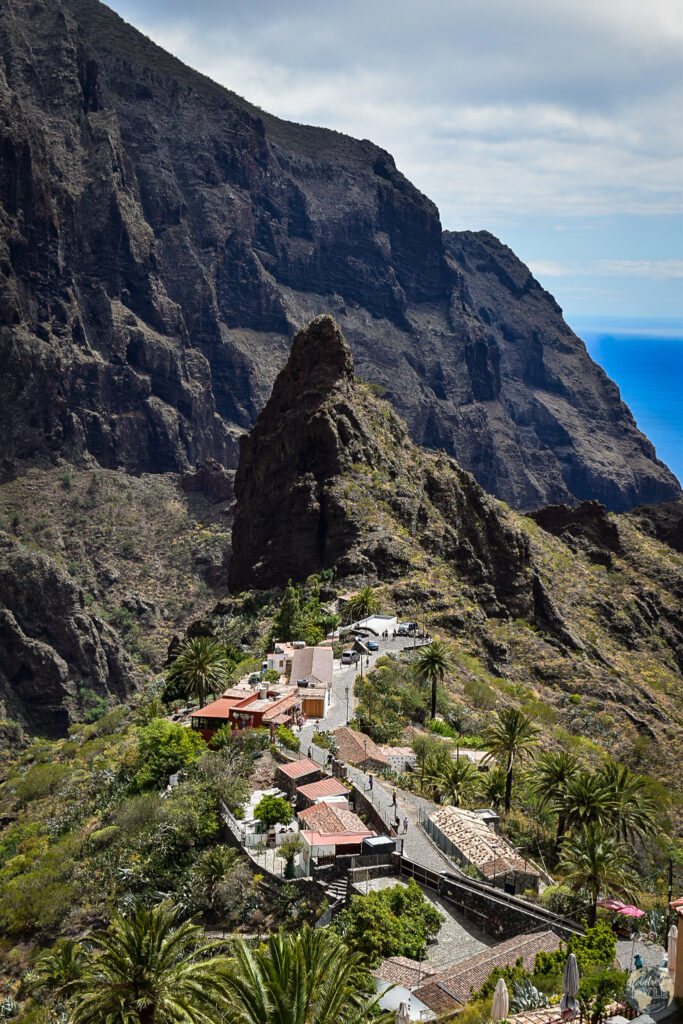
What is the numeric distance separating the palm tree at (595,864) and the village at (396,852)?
1655 mm

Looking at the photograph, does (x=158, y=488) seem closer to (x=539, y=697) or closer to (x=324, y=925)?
(x=539, y=697)

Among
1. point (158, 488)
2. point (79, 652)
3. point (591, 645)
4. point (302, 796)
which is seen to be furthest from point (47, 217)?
point (302, 796)

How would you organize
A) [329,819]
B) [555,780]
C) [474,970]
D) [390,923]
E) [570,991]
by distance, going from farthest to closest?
1. [555,780]
2. [329,819]
3. [390,923]
4. [474,970]
5. [570,991]

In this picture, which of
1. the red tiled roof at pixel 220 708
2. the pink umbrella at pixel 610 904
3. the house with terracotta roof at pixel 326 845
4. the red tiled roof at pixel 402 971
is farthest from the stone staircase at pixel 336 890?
the red tiled roof at pixel 220 708

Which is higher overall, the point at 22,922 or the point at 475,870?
the point at 475,870

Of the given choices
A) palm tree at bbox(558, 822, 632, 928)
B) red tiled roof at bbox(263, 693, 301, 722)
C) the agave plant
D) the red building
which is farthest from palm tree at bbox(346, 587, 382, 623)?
the agave plant

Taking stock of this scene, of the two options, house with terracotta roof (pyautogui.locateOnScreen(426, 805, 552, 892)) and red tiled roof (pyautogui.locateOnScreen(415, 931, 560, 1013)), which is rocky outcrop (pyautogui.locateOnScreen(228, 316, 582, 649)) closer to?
house with terracotta roof (pyautogui.locateOnScreen(426, 805, 552, 892))

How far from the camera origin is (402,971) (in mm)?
31000

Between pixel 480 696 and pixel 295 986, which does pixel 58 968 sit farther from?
pixel 480 696

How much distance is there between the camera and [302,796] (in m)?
44.4

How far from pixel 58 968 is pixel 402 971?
1482 centimetres

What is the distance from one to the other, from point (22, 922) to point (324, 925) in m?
20.3

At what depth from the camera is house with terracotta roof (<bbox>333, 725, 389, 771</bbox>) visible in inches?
1994

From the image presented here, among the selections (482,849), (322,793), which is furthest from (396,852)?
(322,793)
